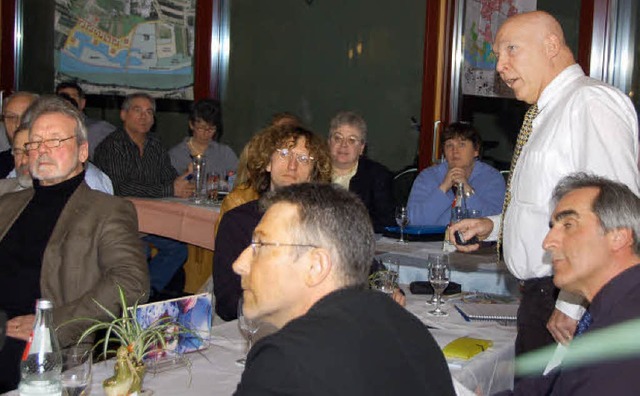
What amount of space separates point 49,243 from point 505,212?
1673 mm

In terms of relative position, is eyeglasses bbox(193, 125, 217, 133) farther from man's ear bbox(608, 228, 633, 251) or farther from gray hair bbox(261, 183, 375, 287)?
gray hair bbox(261, 183, 375, 287)

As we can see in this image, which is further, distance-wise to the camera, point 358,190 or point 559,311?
point 358,190

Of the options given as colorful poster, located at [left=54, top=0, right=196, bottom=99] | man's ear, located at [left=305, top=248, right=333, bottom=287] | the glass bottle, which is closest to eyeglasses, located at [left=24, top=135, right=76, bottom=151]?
the glass bottle

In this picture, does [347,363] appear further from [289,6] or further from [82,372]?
[289,6]

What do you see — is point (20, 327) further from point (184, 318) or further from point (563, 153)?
point (563, 153)

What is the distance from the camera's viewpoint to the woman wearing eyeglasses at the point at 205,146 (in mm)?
6809

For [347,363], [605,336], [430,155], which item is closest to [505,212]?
[605,336]

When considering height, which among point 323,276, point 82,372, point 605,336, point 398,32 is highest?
point 398,32

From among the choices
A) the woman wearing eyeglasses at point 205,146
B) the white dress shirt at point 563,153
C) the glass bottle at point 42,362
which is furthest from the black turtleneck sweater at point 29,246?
the woman wearing eyeglasses at point 205,146

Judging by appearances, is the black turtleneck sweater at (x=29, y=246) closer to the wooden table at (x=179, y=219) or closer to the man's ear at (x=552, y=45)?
the man's ear at (x=552, y=45)

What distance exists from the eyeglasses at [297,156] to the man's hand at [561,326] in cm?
118

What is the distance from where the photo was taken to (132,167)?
634 cm

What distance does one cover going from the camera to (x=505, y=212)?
10.2 ft

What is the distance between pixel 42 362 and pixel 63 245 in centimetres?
115
